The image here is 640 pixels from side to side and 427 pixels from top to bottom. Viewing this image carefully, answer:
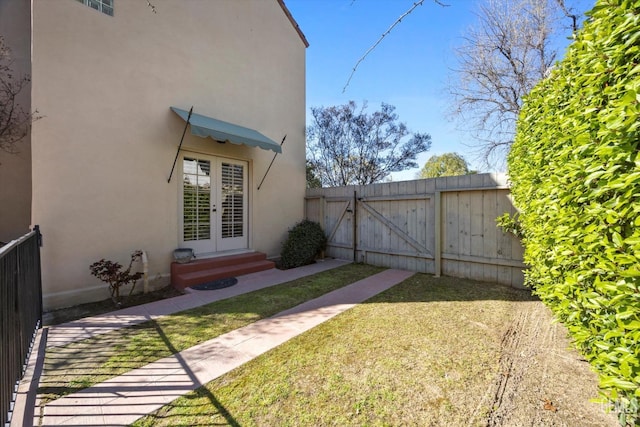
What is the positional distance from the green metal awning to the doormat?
138 inches

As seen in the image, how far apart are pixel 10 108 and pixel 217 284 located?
5.95 m

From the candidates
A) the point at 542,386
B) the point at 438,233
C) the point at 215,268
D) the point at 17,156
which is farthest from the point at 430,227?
the point at 17,156

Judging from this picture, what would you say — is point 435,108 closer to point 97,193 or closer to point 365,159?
point 365,159

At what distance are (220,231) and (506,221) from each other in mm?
7298

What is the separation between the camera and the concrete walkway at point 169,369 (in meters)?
2.47

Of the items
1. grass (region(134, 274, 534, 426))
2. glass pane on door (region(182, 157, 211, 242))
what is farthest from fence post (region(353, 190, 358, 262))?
glass pane on door (region(182, 157, 211, 242))

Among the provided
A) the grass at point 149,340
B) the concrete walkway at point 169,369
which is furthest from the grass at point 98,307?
the grass at point 149,340

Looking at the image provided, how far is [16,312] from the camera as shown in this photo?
2.91 metres

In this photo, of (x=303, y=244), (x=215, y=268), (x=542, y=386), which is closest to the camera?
(x=542, y=386)

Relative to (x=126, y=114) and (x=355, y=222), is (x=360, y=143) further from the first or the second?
(x=126, y=114)

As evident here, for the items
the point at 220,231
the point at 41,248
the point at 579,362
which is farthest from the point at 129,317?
the point at 579,362

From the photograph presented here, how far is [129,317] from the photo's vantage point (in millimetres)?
4695

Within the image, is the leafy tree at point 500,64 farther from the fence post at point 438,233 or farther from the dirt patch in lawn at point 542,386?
the dirt patch in lawn at point 542,386

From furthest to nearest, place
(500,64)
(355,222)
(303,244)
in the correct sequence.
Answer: (500,64) < (355,222) < (303,244)
